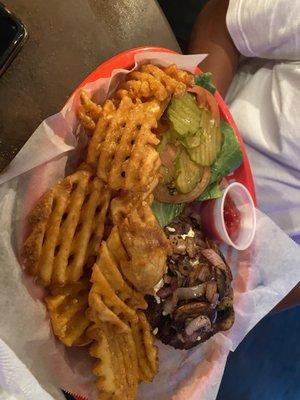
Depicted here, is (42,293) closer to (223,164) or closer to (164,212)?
(164,212)

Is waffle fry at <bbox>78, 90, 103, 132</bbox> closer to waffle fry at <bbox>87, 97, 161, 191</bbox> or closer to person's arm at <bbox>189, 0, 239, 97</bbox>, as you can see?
waffle fry at <bbox>87, 97, 161, 191</bbox>

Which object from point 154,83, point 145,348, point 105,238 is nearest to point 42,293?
point 105,238

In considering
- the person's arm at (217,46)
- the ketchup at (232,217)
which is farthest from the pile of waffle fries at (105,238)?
the person's arm at (217,46)

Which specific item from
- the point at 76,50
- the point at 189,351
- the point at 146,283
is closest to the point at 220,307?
the point at 189,351

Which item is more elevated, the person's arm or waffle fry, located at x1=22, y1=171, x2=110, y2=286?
waffle fry, located at x1=22, y1=171, x2=110, y2=286

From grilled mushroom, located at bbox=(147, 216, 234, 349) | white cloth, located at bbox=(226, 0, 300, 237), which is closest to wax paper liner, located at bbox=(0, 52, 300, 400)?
grilled mushroom, located at bbox=(147, 216, 234, 349)

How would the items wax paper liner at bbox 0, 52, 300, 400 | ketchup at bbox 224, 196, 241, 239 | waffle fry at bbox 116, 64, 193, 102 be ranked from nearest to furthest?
wax paper liner at bbox 0, 52, 300, 400 < waffle fry at bbox 116, 64, 193, 102 < ketchup at bbox 224, 196, 241, 239
